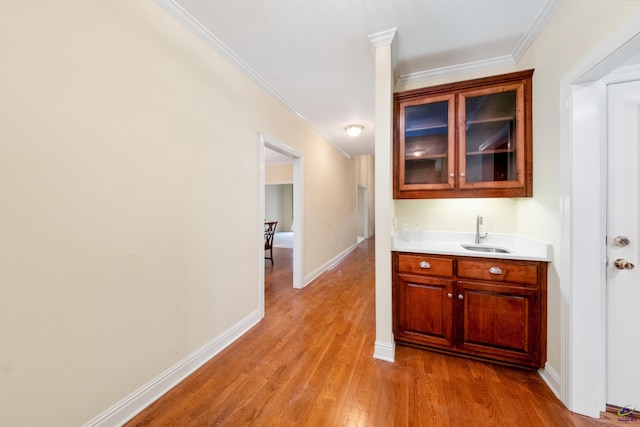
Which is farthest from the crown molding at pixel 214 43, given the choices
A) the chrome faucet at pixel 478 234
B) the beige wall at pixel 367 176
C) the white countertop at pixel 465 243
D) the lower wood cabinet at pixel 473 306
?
the beige wall at pixel 367 176

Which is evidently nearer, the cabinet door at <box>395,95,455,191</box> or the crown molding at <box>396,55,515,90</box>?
the cabinet door at <box>395,95,455,191</box>

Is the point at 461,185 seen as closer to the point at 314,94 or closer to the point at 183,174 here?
the point at 314,94

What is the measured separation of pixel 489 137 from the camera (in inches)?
79.4

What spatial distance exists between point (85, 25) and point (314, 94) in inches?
82.9

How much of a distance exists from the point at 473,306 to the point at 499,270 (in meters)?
0.34

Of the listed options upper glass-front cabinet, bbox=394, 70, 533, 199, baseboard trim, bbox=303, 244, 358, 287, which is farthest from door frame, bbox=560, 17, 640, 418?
baseboard trim, bbox=303, 244, 358, 287

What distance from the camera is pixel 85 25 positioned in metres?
1.21

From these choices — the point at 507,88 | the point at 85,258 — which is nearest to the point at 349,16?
the point at 507,88

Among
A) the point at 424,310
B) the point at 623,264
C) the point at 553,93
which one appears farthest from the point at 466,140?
the point at 424,310

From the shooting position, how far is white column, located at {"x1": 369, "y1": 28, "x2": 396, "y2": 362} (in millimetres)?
1842

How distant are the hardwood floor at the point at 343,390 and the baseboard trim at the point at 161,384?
45mm

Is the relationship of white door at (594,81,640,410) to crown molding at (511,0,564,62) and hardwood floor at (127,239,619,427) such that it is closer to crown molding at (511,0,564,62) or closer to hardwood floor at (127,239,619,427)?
hardwood floor at (127,239,619,427)

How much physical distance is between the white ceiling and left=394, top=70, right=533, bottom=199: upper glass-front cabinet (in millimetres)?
354

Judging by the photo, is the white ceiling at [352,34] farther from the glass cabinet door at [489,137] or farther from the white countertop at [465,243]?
the white countertop at [465,243]
